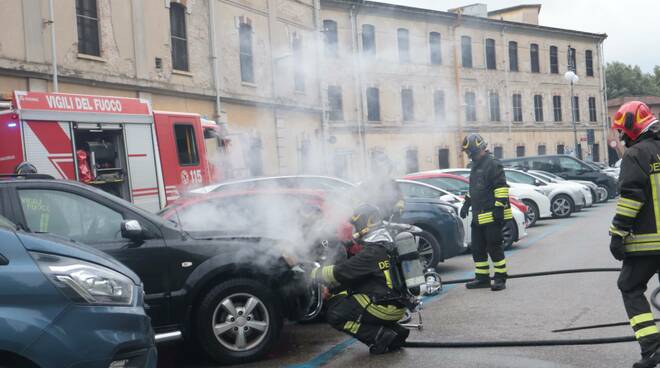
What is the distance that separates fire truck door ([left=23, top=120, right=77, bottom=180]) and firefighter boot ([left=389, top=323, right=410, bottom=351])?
7.03 m

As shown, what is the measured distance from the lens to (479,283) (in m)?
8.64

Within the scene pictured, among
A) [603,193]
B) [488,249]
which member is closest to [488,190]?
[488,249]

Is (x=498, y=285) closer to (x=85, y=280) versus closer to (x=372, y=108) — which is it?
(x=85, y=280)

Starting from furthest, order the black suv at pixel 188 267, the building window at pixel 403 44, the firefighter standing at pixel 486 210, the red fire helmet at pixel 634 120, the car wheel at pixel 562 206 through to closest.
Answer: the car wheel at pixel 562 206 < the building window at pixel 403 44 < the firefighter standing at pixel 486 210 < the black suv at pixel 188 267 < the red fire helmet at pixel 634 120

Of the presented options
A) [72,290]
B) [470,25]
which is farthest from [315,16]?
[72,290]

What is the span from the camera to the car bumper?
10.9 feet

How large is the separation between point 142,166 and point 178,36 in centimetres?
840

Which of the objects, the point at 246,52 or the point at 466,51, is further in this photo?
the point at 246,52

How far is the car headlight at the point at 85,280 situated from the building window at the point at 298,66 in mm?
16871

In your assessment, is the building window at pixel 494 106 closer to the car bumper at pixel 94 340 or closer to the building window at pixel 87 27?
the building window at pixel 87 27

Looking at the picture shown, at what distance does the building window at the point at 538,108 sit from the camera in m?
35.3

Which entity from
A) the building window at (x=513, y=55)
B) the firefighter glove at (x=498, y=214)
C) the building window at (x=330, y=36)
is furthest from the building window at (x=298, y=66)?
the firefighter glove at (x=498, y=214)

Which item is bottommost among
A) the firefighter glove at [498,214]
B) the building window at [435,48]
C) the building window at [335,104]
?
the firefighter glove at [498,214]

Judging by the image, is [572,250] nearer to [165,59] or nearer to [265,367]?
[265,367]
